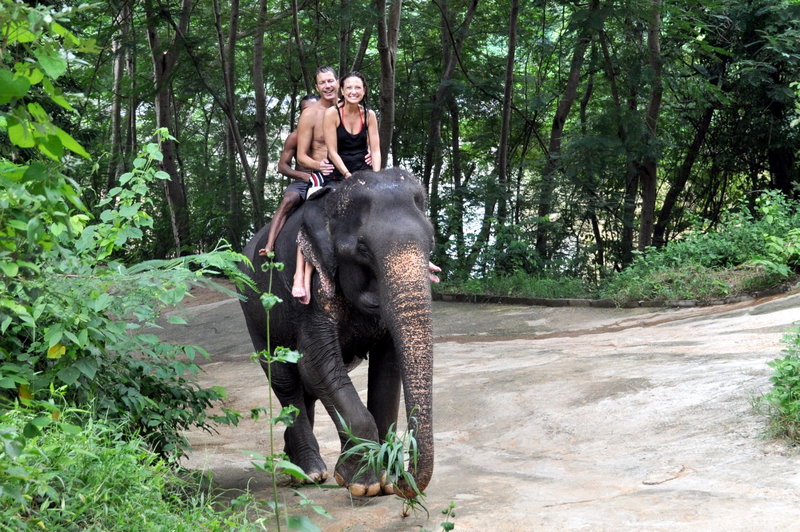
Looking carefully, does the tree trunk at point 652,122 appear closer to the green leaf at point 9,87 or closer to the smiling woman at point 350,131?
the smiling woman at point 350,131

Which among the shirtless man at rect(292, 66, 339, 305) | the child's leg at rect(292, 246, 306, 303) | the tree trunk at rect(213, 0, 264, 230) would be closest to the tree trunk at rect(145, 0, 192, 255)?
the tree trunk at rect(213, 0, 264, 230)

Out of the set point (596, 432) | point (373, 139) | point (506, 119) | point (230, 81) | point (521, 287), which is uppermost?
point (230, 81)

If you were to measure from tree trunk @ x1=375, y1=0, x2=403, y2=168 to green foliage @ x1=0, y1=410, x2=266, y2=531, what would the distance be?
27.5ft

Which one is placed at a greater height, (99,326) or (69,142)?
(69,142)

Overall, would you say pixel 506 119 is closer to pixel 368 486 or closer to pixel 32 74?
pixel 368 486

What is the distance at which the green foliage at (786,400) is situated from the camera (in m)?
5.58

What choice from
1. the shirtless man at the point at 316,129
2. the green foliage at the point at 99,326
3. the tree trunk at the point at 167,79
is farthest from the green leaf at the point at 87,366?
the tree trunk at the point at 167,79

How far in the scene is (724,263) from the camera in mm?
12969

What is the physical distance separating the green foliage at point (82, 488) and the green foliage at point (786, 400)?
321cm

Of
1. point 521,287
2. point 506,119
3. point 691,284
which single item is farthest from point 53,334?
point 506,119

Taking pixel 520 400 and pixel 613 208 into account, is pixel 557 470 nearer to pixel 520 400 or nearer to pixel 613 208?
pixel 520 400

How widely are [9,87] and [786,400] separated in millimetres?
4667

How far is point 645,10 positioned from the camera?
46.3 feet

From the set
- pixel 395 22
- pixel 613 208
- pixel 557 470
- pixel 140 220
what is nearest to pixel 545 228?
pixel 613 208
